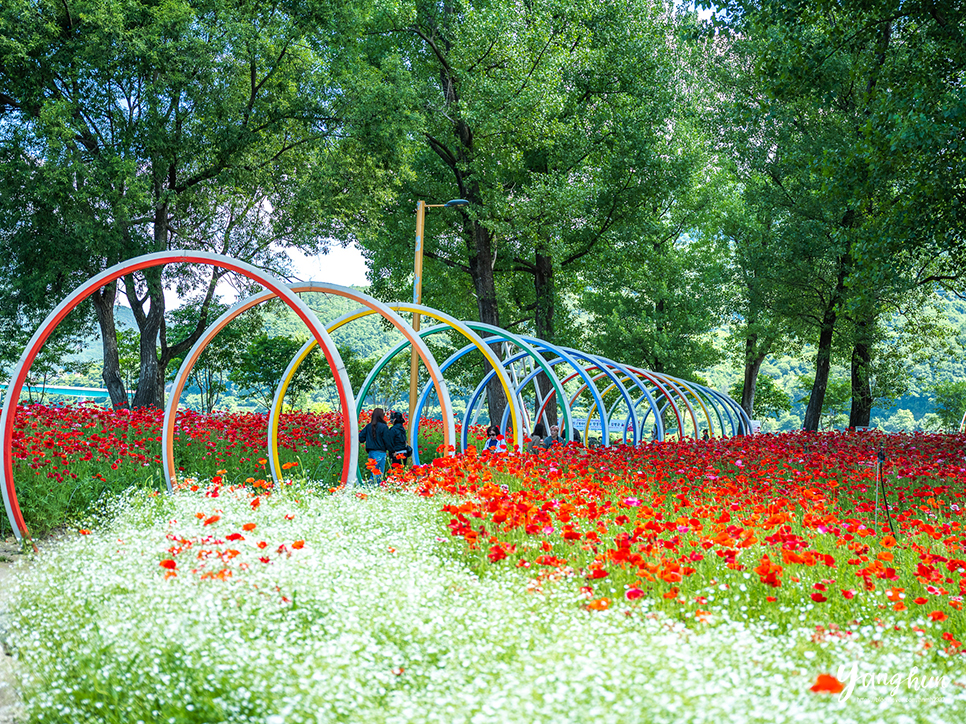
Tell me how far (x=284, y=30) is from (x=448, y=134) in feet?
20.2

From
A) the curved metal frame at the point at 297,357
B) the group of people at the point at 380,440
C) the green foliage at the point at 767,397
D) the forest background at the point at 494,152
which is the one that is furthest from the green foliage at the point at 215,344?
the green foliage at the point at 767,397

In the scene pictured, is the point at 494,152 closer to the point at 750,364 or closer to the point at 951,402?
the point at 750,364

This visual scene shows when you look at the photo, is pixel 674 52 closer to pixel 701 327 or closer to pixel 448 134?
pixel 448 134

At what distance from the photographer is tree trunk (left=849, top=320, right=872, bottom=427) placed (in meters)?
25.7

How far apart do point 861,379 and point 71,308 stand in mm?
25655

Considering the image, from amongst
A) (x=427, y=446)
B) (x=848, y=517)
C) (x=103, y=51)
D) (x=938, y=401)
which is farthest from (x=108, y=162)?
(x=938, y=401)

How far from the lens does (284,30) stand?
18.3m

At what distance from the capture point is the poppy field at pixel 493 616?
3.20 metres

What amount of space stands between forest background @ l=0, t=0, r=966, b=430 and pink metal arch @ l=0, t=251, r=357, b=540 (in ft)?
33.3

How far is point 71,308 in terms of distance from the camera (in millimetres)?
7141

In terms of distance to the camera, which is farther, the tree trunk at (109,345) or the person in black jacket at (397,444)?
the tree trunk at (109,345)

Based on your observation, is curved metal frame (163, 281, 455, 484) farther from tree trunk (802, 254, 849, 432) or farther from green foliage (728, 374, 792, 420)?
green foliage (728, 374, 792, 420)

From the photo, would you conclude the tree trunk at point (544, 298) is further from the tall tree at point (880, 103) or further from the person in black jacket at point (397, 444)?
the person in black jacket at point (397, 444)

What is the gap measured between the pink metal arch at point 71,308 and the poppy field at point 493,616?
0.93 meters
